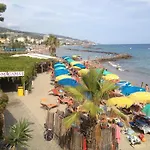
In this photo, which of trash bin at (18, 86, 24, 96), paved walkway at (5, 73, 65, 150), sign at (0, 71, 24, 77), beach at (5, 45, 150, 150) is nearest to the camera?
paved walkway at (5, 73, 65, 150)

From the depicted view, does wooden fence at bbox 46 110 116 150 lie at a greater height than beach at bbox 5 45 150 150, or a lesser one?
greater

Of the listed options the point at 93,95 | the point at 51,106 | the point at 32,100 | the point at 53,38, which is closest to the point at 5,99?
the point at 93,95

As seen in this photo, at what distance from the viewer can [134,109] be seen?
1653 cm

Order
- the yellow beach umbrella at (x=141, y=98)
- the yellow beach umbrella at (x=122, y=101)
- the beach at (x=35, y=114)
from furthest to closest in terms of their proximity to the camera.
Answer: the yellow beach umbrella at (x=141, y=98)
the yellow beach umbrella at (x=122, y=101)
the beach at (x=35, y=114)

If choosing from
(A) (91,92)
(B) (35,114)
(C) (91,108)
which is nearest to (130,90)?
(B) (35,114)

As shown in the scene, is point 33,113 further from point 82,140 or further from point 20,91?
point 82,140

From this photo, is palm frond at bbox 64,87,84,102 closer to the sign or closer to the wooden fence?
the wooden fence

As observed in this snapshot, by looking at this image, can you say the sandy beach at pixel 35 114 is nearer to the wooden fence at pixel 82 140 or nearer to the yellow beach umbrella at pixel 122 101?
the wooden fence at pixel 82 140

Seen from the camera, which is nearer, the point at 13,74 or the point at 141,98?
the point at 141,98

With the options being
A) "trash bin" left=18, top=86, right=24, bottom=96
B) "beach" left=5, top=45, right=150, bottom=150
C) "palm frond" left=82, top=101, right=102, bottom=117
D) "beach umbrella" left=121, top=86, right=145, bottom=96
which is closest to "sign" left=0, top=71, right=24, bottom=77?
"trash bin" left=18, top=86, right=24, bottom=96

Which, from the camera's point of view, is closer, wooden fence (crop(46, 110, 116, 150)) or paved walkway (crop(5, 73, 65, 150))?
wooden fence (crop(46, 110, 116, 150))

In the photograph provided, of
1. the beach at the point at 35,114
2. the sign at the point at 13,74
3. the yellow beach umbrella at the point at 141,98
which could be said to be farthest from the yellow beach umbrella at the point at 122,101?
the sign at the point at 13,74

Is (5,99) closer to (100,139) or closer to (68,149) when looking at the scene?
(68,149)

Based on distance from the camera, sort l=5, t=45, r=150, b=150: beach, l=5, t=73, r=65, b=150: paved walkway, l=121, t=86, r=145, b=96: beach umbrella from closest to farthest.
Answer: l=5, t=73, r=65, b=150: paved walkway, l=5, t=45, r=150, b=150: beach, l=121, t=86, r=145, b=96: beach umbrella
